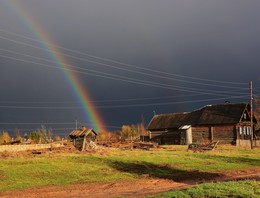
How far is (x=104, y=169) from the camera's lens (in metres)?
25.4

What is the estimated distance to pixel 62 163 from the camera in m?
26.9

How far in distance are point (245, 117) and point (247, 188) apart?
5571 cm

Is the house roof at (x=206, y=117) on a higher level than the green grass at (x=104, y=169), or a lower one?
higher

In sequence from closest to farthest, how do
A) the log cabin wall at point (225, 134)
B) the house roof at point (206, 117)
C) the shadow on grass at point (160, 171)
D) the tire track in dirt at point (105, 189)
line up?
1. the tire track in dirt at point (105, 189)
2. the shadow on grass at point (160, 171)
3. the log cabin wall at point (225, 134)
4. the house roof at point (206, 117)

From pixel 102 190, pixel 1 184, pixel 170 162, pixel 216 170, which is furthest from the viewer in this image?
pixel 170 162

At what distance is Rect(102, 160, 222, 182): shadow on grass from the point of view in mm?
23547

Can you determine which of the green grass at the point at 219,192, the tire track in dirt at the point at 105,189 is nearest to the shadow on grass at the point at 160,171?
the tire track in dirt at the point at 105,189

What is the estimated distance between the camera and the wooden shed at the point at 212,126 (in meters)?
65.2

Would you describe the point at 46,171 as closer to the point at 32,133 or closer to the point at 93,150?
the point at 93,150

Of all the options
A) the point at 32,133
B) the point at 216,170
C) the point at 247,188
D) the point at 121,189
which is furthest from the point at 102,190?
the point at 32,133

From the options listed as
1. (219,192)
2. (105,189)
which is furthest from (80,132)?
(219,192)

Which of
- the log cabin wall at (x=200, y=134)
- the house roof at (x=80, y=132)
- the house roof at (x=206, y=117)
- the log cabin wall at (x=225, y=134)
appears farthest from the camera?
the house roof at (x=80, y=132)

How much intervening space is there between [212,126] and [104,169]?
148ft

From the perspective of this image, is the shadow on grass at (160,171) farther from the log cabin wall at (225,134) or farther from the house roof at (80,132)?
the house roof at (80,132)
